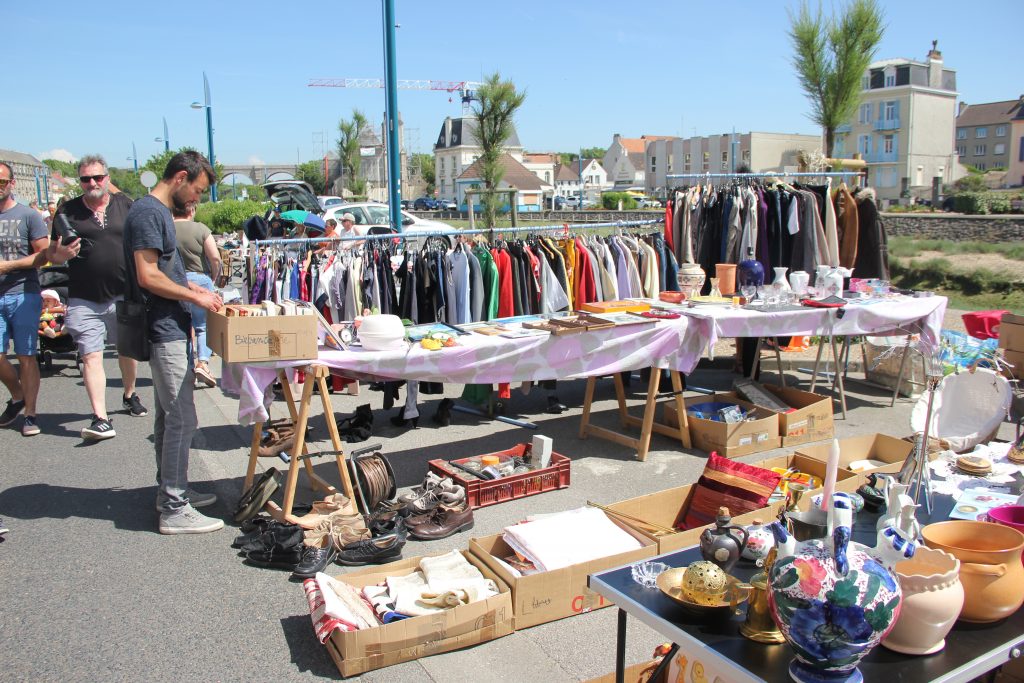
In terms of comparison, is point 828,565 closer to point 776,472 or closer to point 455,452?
point 776,472

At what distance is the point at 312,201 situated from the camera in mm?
20078

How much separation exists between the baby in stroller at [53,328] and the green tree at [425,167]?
7711 centimetres

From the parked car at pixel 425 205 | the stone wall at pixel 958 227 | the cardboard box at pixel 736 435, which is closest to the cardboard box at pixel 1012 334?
the cardboard box at pixel 736 435

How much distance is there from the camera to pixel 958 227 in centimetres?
2539

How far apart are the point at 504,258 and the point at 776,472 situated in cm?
308

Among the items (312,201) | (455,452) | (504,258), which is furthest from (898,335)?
(312,201)

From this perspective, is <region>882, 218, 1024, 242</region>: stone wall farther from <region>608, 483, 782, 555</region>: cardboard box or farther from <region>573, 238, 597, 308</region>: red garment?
<region>608, 483, 782, 555</region>: cardboard box

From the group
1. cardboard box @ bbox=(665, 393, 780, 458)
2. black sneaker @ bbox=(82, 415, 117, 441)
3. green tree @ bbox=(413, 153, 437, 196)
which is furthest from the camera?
green tree @ bbox=(413, 153, 437, 196)

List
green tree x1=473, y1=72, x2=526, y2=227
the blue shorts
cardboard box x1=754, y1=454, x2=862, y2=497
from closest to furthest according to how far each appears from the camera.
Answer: cardboard box x1=754, y1=454, x2=862, y2=497, the blue shorts, green tree x1=473, y1=72, x2=526, y2=227

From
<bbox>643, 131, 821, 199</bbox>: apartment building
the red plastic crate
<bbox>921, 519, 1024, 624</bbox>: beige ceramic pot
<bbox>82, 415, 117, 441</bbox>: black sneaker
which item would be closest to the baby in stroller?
<bbox>82, 415, 117, 441</bbox>: black sneaker

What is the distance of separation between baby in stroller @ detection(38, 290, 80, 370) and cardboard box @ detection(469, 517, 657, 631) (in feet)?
21.1

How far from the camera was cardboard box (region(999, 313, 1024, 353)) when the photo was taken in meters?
5.47

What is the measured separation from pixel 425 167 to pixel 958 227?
230ft

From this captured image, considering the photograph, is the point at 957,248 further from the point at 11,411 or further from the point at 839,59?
the point at 11,411
